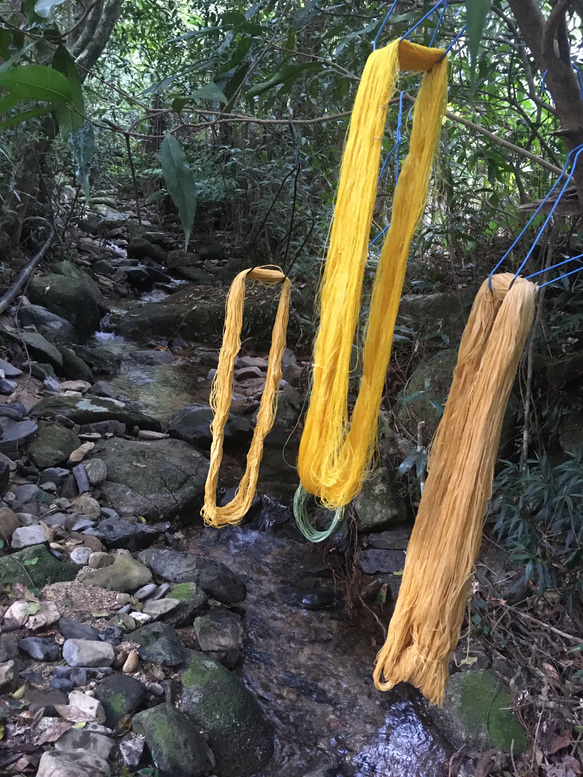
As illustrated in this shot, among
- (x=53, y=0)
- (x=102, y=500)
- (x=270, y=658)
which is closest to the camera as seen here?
(x=53, y=0)

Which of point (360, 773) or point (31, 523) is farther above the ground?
point (31, 523)

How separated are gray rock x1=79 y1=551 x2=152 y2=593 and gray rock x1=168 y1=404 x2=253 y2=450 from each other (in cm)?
161

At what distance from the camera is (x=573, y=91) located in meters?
1.30

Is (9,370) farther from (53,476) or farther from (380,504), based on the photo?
(380,504)

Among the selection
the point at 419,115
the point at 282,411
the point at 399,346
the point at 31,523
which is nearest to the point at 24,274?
the point at 282,411

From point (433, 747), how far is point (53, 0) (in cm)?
294

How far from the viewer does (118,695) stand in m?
2.33

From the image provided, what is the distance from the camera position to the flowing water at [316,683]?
2.53m

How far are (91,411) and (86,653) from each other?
7.61 feet

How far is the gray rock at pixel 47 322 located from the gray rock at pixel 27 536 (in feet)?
9.97

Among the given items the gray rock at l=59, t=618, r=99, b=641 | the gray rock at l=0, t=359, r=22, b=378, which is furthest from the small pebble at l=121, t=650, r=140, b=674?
the gray rock at l=0, t=359, r=22, b=378

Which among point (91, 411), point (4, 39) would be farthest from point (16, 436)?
point (4, 39)

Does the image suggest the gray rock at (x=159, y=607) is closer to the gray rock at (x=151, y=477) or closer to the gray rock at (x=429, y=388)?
the gray rock at (x=151, y=477)

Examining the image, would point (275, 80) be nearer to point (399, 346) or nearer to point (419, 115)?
point (419, 115)
